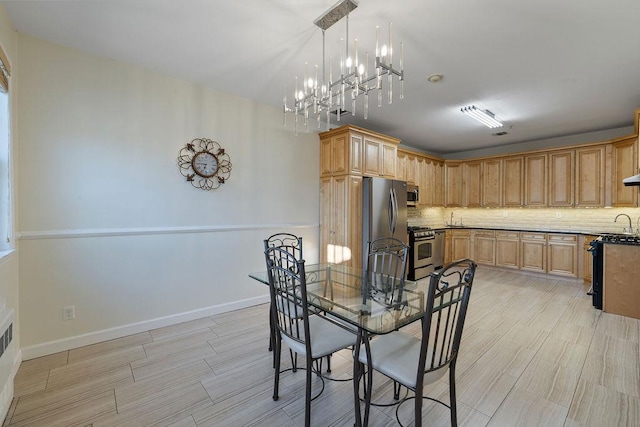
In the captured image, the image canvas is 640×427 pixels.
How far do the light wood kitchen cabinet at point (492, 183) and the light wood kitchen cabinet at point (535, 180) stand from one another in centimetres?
45

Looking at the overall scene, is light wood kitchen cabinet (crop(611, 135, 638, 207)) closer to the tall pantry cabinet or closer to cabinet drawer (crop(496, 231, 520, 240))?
cabinet drawer (crop(496, 231, 520, 240))

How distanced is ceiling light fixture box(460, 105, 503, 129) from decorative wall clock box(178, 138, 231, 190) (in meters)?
3.34

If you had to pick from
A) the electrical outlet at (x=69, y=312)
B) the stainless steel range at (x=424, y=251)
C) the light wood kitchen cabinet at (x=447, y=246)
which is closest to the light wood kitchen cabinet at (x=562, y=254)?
the light wood kitchen cabinet at (x=447, y=246)

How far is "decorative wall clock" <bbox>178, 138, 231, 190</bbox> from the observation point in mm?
3178

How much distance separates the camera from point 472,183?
6.25 m

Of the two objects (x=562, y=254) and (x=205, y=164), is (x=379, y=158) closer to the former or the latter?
(x=205, y=164)

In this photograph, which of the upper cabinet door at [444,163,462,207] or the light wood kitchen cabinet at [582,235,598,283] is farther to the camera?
the upper cabinet door at [444,163,462,207]

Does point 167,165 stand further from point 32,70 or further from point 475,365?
point 475,365

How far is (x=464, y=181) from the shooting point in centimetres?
636

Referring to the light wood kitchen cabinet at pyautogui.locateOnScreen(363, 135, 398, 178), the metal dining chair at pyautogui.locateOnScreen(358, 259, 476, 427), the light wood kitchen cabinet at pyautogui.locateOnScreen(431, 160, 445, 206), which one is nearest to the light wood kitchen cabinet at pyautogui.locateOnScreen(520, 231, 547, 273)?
the light wood kitchen cabinet at pyautogui.locateOnScreen(431, 160, 445, 206)

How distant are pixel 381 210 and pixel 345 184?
690 millimetres

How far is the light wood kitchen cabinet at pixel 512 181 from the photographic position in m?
5.58

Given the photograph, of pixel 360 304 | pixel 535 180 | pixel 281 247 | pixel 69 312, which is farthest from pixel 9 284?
pixel 535 180

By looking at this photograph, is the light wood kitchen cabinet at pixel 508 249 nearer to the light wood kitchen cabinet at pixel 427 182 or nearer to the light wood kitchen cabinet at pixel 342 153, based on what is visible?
the light wood kitchen cabinet at pixel 427 182
